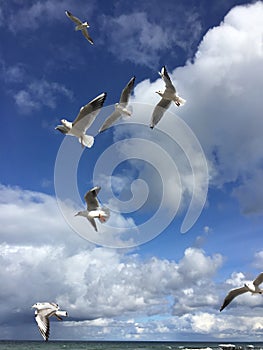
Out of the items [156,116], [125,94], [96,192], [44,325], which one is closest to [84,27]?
[125,94]

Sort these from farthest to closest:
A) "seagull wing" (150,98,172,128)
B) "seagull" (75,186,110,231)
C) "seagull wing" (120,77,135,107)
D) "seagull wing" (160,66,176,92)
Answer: "seagull wing" (150,98,172,128) → "seagull wing" (120,77,135,107) → "seagull" (75,186,110,231) → "seagull wing" (160,66,176,92)

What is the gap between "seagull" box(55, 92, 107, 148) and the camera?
17500mm

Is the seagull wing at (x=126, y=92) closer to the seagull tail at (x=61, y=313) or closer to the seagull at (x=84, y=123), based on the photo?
the seagull at (x=84, y=123)

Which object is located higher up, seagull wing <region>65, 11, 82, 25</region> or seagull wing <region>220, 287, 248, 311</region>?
seagull wing <region>65, 11, 82, 25</region>

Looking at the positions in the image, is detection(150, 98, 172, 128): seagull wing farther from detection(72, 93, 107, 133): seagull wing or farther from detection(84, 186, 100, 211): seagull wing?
detection(84, 186, 100, 211): seagull wing

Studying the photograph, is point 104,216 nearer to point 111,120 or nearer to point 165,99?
point 111,120

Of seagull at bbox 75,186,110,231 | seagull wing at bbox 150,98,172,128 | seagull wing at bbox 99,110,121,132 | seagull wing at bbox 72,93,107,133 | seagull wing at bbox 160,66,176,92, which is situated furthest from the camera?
seagull wing at bbox 150,98,172,128

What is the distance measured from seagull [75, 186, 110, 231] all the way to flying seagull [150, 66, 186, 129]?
4487mm

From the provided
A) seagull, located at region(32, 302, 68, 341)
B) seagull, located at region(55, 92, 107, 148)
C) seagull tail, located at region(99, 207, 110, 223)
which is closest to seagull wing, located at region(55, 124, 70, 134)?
seagull, located at region(55, 92, 107, 148)

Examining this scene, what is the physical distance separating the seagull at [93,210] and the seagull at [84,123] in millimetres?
1853

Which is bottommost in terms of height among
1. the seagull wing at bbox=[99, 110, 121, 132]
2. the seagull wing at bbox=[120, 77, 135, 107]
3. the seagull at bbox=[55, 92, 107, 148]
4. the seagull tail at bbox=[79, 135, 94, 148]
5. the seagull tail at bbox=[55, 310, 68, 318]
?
the seagull tail at bbox=[55, 310, 68, 318]

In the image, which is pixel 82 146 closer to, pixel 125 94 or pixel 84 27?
pixel 125 94

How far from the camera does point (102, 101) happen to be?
17.6 metres

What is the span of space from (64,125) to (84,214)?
3.59 meters
